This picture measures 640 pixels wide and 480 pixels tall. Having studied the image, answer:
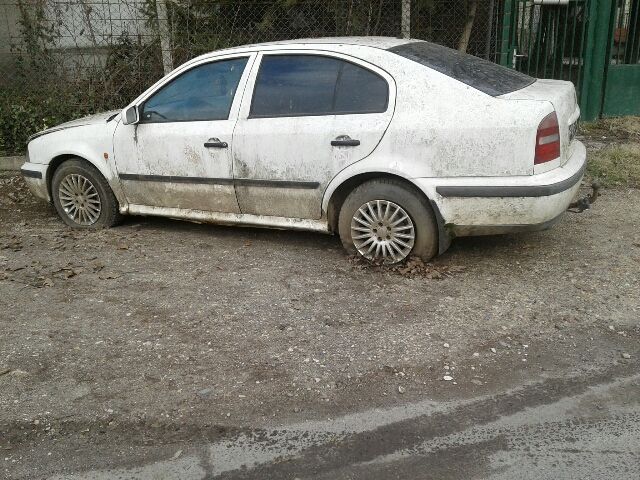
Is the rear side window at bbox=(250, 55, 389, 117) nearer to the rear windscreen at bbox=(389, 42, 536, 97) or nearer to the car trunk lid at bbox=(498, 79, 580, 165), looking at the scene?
the rear windscreen at bbox=(389, 42, 536, 97)

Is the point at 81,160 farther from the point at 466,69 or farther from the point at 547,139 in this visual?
the point at 547,139

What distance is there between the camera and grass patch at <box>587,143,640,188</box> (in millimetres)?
7469

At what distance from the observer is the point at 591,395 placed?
3607mm

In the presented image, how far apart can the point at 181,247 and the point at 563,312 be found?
3163mm

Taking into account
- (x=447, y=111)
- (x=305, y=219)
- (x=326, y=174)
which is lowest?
(x=305, y=219)

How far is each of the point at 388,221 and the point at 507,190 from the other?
897 millimetres

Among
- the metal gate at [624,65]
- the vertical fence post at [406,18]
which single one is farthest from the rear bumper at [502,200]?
the metal gate at [624,65]

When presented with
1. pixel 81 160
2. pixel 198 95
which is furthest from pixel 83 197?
pixel 198 95

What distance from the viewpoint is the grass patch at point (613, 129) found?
363 inches

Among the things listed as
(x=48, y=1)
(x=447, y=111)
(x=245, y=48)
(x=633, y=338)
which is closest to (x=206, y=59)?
(x=245, y=48)

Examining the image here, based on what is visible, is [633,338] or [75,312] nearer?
[633,338]

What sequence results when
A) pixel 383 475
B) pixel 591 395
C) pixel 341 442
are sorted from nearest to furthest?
pixel 383 475
pixel 341 442
pixel 591 395

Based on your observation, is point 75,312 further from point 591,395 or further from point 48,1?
point 48,1

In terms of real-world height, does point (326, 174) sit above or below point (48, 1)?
below
